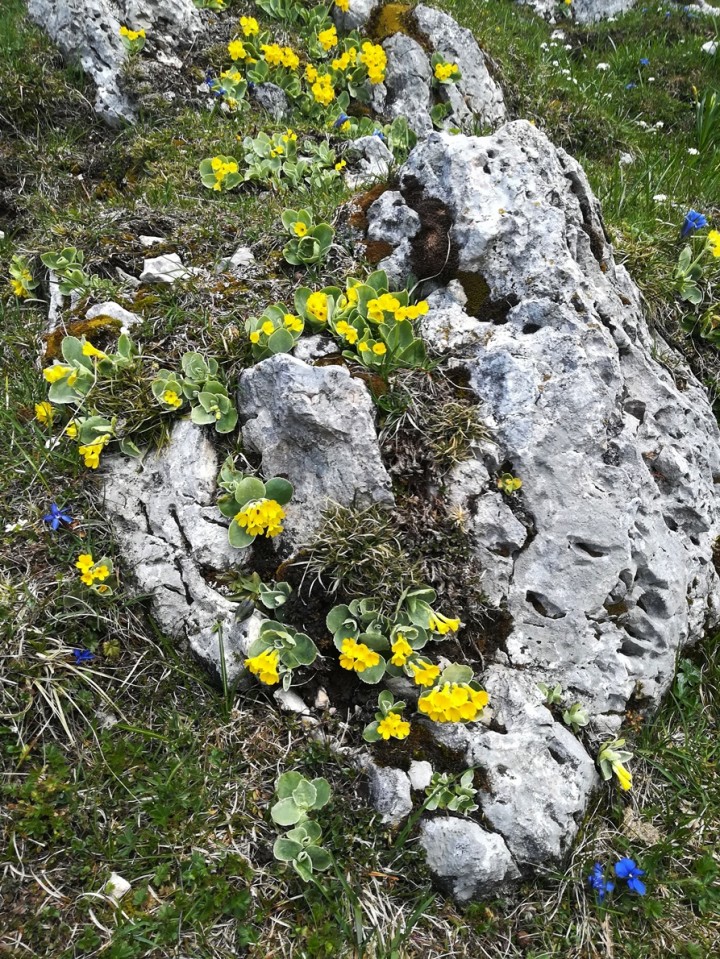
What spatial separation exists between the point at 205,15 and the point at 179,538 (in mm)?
5188

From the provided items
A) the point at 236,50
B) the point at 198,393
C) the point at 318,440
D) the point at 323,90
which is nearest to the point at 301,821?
the point at 318,440

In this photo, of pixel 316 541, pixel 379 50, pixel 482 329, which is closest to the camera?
pixel 316 541

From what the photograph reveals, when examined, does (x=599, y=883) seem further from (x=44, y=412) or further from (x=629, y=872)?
(x=44, y=412)

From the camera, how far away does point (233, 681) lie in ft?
9.48

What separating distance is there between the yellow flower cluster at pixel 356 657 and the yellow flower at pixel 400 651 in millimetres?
89

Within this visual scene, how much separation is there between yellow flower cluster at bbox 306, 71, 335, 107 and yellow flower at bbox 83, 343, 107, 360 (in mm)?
3313

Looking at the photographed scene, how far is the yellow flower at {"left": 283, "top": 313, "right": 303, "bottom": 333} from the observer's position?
337 cm

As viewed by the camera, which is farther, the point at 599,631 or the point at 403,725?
the point at 599,631

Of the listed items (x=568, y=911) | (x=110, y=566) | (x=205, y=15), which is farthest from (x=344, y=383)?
(x=205, y=15)

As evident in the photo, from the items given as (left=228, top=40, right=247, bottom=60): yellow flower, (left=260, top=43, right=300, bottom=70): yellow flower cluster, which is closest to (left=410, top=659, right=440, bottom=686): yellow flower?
(left=260, top=43, right=300, bottom=70): yellow flower cluster

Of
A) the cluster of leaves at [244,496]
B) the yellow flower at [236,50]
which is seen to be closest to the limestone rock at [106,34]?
the yellow flower at [236,50]

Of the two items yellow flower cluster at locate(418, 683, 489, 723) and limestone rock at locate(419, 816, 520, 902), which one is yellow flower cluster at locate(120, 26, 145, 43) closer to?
yellow flower cluster at locate(418, 683, 489, 723)

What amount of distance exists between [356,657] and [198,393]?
1.46 metres

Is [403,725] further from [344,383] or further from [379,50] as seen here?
[379,50]
